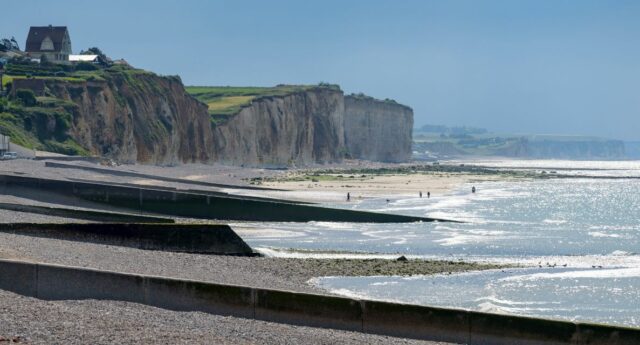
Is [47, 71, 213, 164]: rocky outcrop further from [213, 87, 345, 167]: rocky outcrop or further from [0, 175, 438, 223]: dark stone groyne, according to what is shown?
[0, 175, 438, 223]: dark stone groyne

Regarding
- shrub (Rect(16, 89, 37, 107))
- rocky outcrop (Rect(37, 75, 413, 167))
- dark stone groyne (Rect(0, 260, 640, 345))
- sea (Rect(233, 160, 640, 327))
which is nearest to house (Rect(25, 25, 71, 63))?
rocky outcrop (Rect(37, 75, 413, 167))

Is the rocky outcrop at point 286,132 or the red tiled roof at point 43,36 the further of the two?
the rocky outcrop at point 286,132

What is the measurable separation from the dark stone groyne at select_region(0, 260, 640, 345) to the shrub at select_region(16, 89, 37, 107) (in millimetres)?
64377

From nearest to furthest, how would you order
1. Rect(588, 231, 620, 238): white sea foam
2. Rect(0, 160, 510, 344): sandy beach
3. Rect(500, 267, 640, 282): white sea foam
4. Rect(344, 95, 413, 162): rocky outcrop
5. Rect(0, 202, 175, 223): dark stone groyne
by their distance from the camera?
Rect(0, 160, 510, 344): sandy beach, Rect(500, 267, 640, 282): white sea foam, Rect(0, 202, 175, 223): dark stone groyne, Rect(588, 231, 620, 238): white sea foam, Rect(344, 95, 413, 162): rocky outcrop

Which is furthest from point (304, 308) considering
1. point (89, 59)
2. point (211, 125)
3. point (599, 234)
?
point (211, 125)

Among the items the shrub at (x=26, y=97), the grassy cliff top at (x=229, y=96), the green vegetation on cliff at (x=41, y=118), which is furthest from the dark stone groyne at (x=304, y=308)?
the grassy cliff top at (x=229, y=96)

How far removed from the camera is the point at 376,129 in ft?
595

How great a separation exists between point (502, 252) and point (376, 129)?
14657 centimetres

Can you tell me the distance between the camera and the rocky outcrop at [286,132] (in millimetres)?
118938

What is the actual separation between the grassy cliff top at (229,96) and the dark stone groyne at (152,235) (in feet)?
295

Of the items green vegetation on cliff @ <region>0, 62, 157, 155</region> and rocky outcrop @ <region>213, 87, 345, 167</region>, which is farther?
rocky outcrop @ <region>213, 87, 345, 167</region>

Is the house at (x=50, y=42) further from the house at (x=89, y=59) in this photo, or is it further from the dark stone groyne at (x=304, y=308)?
the dark stone groyne at (x=304, y=308)

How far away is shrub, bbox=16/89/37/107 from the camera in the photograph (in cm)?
7806

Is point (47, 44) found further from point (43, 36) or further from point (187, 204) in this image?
point (187, 204)
